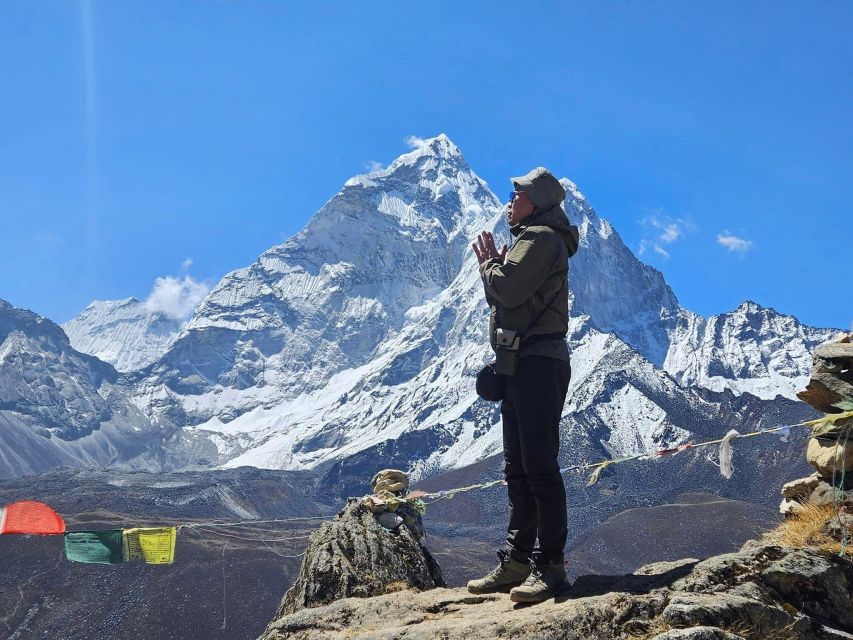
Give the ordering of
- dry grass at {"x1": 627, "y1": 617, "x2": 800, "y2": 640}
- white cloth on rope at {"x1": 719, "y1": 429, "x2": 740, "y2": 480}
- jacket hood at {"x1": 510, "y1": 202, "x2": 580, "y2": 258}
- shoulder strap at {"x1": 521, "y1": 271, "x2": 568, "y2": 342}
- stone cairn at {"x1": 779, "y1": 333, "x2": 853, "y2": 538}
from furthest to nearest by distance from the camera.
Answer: white cloth on rope at {"x1": 719, "y1": 429, "x2": 740, "y2": 480} < stone cairn at {"x1": 779, "y1": 333, "x2": 853, "y2": 538} < jacket hood at {"x1": 510, "y1": 202, "x2": 580, "y2": 258} < shoulder strap at {"x1": 521, "y1": 271, "x2": 568, "y2": 342} < dry grass at {"x1": 627, "y1": 617, "x2": 800, "y2": 640}

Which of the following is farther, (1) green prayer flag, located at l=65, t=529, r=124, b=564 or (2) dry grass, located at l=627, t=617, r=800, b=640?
(1) green prayer flag, located at l=65, t=529, r=124, b=564

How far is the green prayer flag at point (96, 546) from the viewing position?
31.5ft

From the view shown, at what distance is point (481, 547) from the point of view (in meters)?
148

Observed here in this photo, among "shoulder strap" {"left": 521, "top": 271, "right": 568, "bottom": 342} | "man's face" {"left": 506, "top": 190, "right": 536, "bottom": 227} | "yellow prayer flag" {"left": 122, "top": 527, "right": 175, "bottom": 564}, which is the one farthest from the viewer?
"yellow prayer flag" {"left": 122, "top": 527, "right": 175, "bottom": 564}

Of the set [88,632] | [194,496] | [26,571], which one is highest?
[194,496]

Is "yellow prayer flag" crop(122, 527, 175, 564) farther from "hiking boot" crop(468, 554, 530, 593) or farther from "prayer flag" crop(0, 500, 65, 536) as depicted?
"hiking boot" crop(468, 554, 530, 593)

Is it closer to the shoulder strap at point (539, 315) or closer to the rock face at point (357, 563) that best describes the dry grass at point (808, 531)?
the shoulder strap at point (539, 315)

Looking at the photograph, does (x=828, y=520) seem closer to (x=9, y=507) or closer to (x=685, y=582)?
(x=685, y=582)

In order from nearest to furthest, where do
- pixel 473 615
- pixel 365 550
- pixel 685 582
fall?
pixel 685 582
pixel 473 615
pixel 365 550

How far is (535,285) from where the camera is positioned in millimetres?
5324

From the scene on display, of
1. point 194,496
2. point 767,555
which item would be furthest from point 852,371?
point 194,496

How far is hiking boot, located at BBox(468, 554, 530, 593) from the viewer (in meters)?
5.59

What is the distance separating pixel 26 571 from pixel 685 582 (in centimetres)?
13679

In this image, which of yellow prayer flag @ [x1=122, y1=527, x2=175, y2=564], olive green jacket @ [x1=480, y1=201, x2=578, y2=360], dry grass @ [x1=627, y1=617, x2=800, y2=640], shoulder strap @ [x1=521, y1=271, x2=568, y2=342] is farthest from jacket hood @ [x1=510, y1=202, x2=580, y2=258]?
yellow prayer flag @ [x1=122, y1=527, x2=175, y2=564]
